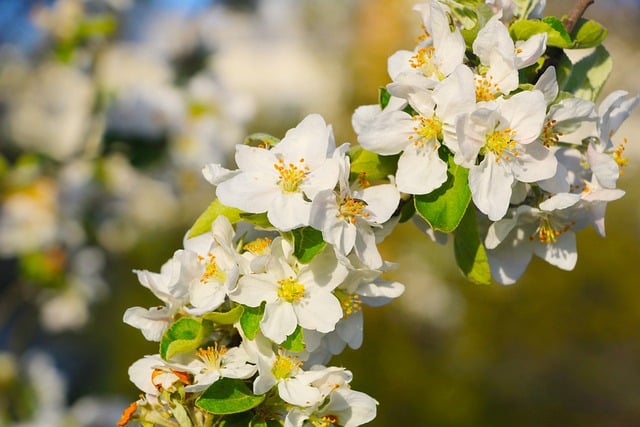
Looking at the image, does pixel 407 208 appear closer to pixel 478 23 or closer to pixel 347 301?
pixel 347 301

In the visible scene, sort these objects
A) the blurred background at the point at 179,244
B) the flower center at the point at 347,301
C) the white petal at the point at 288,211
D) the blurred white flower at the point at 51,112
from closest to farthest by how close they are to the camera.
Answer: the white petal at the point at 288,211 → the flower center at the point at 347,301 → the blurred background at the point at 179,244 → the blurred white flower at the point at 51,112

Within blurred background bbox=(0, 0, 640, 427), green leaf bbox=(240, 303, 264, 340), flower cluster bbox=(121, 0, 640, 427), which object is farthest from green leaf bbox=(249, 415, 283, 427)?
blurred background bbox=(0, 0, 640, 427)

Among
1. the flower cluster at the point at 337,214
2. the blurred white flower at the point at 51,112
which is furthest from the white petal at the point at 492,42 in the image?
the blurred white flower at the point at 51,112

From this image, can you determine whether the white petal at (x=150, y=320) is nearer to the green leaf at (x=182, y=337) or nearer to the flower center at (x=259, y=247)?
the green leaf at (x=182, y=337)

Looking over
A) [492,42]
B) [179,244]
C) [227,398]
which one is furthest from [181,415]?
[179,244]

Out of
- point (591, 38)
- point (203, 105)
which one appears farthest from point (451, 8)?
point (203, 105)
